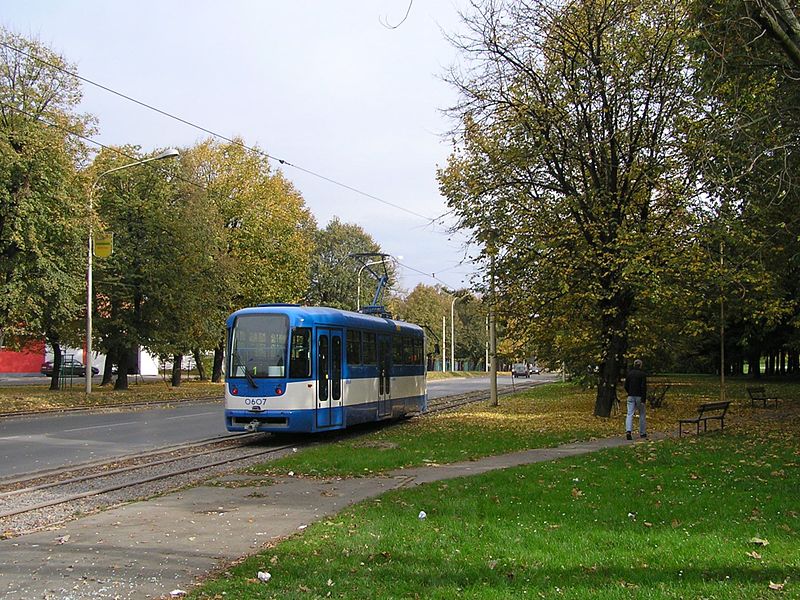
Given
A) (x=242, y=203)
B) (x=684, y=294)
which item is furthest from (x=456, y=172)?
(x=242, y=203)

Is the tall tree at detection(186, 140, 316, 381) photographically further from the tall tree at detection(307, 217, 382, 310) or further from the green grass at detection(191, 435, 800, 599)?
the green grass at detection(191, 435, 800, 599)

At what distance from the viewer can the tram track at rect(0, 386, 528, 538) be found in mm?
9555

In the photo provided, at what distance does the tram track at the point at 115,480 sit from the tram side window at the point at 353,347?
6.97 feet

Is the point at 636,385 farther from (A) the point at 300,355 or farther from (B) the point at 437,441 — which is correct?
(A) the point at 300,355

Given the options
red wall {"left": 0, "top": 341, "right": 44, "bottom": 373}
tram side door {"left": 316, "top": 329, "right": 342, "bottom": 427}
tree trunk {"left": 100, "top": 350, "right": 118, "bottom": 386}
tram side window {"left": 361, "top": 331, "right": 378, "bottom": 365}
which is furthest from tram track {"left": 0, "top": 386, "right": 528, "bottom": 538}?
red wall {"left": 0, "top": 341, "right": 44, "bottom": 373}

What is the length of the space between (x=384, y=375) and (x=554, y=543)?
46.3 feet

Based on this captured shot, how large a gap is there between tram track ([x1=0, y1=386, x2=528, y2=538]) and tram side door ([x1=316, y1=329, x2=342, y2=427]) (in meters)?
0.76

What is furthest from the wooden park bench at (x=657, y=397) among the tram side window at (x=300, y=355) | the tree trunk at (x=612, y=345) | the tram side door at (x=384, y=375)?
the tram side window at (x=300, y=355)

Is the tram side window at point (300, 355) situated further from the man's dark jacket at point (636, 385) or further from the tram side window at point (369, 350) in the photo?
the man's dark jacket at point (636, 385)

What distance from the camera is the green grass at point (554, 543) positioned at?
5945 mm

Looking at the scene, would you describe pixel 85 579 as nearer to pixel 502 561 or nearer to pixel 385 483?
pixel 502 561

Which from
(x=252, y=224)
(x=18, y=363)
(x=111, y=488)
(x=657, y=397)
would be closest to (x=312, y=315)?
(x=111, y=488)

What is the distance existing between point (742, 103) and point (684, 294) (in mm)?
5996

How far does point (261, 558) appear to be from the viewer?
692 centimetres
